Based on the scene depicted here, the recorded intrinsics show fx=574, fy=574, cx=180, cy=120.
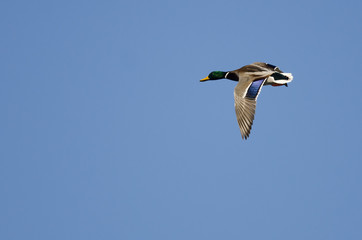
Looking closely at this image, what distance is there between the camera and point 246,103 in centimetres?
1775

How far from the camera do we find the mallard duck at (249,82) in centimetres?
1731

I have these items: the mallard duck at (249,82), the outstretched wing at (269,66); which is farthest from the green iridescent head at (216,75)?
the outstretched wing at (269,66)

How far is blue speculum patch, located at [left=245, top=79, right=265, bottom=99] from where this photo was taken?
18.1 m

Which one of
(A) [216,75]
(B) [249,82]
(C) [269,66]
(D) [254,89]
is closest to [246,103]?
(D) [254,89]

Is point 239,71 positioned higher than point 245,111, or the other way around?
point 239,71

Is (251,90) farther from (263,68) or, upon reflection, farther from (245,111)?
(263,68)

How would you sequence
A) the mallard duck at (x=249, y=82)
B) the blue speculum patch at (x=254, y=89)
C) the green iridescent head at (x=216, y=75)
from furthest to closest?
the green iridescent head at (x=216, y=75)
the blue speculum patch at (x=254, y=89)
the mallard duck at (x=249, y=82)

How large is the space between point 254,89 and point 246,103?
1.02 metres

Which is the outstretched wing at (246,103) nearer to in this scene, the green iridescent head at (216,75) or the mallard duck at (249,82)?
the mallard duck at (249,82)

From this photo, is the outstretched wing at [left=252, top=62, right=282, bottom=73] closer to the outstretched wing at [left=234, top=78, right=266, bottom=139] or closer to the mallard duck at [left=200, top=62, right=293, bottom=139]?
the mallard duck at [left=200, top=62, right=293, bottom=139]

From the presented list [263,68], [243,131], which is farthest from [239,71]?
[243,131]

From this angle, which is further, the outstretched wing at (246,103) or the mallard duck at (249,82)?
the mallard duck at (249,82)

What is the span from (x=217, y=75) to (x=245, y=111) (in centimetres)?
602

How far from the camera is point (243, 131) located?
17.0 metres
